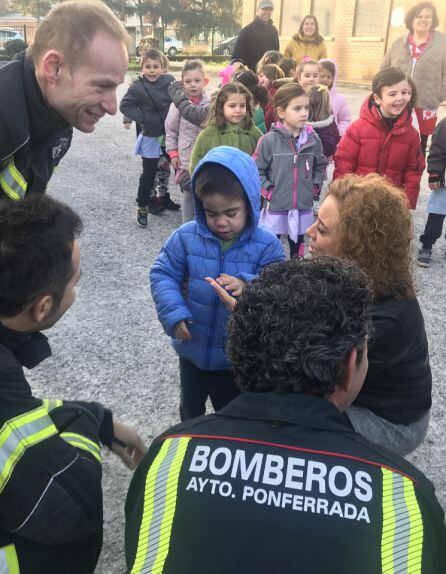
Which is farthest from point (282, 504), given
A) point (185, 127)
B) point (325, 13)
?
point (325, 13)

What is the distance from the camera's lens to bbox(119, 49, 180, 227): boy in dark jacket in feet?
19.3

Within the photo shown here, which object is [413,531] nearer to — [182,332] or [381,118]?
[182,332]

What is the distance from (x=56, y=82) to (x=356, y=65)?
22.6m

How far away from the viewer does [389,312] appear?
189 cm

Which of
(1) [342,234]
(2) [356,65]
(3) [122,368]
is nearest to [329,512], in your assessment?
(1) [342,234]

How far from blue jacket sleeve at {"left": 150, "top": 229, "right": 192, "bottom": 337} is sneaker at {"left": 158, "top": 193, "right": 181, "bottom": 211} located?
404cm

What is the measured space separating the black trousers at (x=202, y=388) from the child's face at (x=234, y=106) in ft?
9.02

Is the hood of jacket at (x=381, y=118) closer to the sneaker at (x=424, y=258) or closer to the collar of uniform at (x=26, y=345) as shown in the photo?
the sneaker at (x=424, y=258)

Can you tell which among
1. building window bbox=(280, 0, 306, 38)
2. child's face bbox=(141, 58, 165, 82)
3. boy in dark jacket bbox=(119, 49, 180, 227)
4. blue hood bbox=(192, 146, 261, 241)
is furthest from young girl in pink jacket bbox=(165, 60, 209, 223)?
building window bbox=(280, 0, 306, 38)

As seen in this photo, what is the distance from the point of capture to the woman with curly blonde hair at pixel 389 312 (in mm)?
1925

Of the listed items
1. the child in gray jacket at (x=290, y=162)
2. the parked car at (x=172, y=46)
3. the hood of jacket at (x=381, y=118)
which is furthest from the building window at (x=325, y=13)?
the child in gray jacket at (x=290, y=162)

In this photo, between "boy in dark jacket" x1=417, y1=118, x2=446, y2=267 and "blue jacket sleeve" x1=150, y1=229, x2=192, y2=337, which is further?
"boy in dark jacket" x1=417, y1=118, x2=446, y2=267

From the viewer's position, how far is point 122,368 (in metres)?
3.40

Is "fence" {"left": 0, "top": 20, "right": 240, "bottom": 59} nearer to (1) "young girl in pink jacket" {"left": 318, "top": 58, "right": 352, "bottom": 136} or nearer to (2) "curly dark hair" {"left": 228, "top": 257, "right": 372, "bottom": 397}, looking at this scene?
(1) "young girl in pink jacket" {"left": 318, "top": 58, "right": 352, "bottom": 136}
